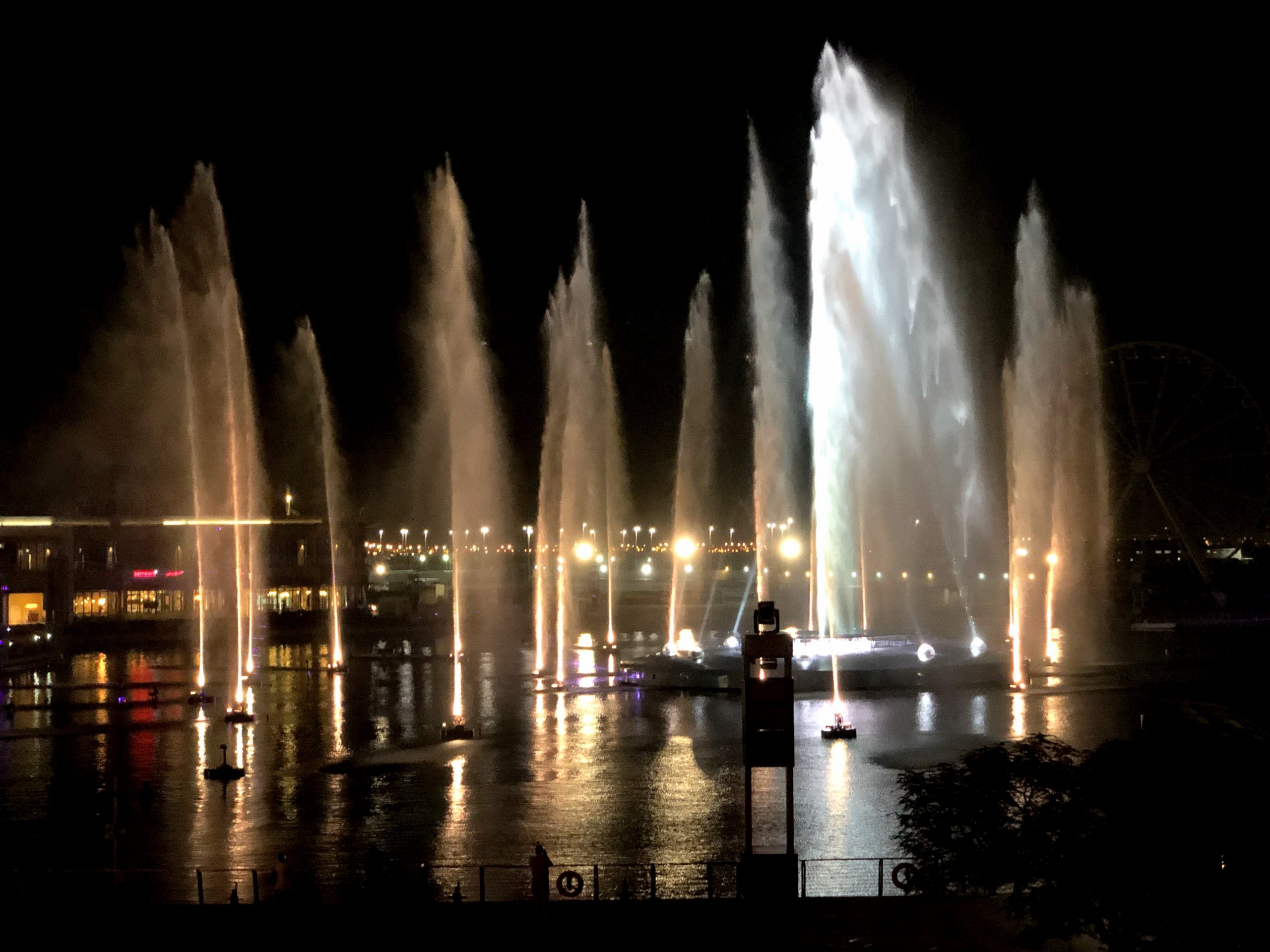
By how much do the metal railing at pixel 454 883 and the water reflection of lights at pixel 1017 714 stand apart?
41.1 feet

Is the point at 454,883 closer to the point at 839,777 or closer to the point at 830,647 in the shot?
the point at 839,777

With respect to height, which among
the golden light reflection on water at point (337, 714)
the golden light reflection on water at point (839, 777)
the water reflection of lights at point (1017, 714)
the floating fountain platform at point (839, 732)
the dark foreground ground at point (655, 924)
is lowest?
the water reflection of lights at point (1017, 714)

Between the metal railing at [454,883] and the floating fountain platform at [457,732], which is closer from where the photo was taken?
the metal railing at [454,883]

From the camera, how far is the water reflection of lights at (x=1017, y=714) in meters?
28.0

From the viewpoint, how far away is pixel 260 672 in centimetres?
4391

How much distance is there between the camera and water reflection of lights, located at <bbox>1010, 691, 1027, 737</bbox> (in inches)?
1102

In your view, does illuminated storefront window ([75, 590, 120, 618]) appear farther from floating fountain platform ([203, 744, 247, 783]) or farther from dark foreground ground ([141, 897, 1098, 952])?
dark foreground ground ([141, 897, 1098, 952])

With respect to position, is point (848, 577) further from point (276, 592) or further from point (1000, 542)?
point (276, 592)

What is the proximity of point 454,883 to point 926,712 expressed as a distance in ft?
59.5

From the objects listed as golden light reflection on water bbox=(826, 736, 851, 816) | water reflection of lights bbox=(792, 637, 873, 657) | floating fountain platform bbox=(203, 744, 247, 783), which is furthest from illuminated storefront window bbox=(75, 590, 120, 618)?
golden light reflection on water bbox=(826, 736, 851, 816)

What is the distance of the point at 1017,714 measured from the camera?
30812 mm

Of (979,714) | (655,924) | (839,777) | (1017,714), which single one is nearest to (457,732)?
(839,777)

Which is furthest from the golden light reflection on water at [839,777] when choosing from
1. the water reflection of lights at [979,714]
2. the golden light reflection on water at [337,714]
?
the golden light reflection on water at [337,714]

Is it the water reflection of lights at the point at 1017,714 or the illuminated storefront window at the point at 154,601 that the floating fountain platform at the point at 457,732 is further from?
the illuminated storefront window at the point at 154,601
